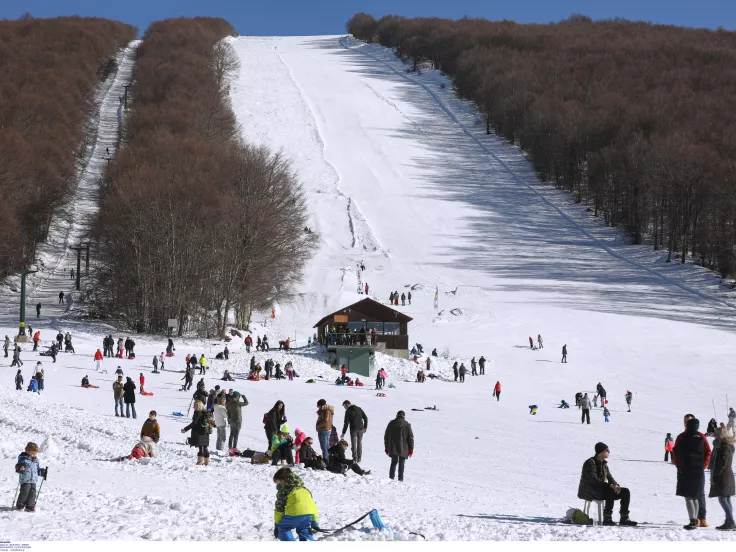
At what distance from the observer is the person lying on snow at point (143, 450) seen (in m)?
14.8

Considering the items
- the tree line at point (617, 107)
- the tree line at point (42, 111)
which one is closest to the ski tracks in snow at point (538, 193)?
the tree line at point (617, 107)

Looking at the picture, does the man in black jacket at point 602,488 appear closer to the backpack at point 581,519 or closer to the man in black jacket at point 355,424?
the backpack at point 581,519

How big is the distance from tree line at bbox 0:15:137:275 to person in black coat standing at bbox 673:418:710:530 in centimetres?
4236

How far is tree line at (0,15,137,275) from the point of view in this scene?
5400 cm

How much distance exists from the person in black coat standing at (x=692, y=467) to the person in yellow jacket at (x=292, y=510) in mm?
4322

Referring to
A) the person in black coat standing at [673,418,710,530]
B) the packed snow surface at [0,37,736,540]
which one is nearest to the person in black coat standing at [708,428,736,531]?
the person in black coat standing at [673,418,710,530]

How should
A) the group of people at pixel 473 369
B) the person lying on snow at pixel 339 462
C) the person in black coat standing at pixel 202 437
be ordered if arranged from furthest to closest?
the group of people at pixel 473 369, the person in black coat standing at pixel 202 437, the person lying on snow at pixel 339 462

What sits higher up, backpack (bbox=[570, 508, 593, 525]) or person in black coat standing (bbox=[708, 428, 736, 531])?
person in black coat standing (bbox=[708, 428, 736, 531])

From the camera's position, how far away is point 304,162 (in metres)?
79.9

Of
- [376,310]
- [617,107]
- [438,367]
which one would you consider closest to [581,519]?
[438,367]

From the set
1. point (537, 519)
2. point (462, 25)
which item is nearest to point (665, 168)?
point (537, 519)

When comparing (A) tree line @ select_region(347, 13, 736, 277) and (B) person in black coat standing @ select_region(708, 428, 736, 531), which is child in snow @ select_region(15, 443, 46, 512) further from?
(A) tree line @ select_region(347, 13, 736, 277)

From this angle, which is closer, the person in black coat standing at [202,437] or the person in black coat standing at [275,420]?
the person in black coat standing at [202,437]

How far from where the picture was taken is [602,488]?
34.7 feet
